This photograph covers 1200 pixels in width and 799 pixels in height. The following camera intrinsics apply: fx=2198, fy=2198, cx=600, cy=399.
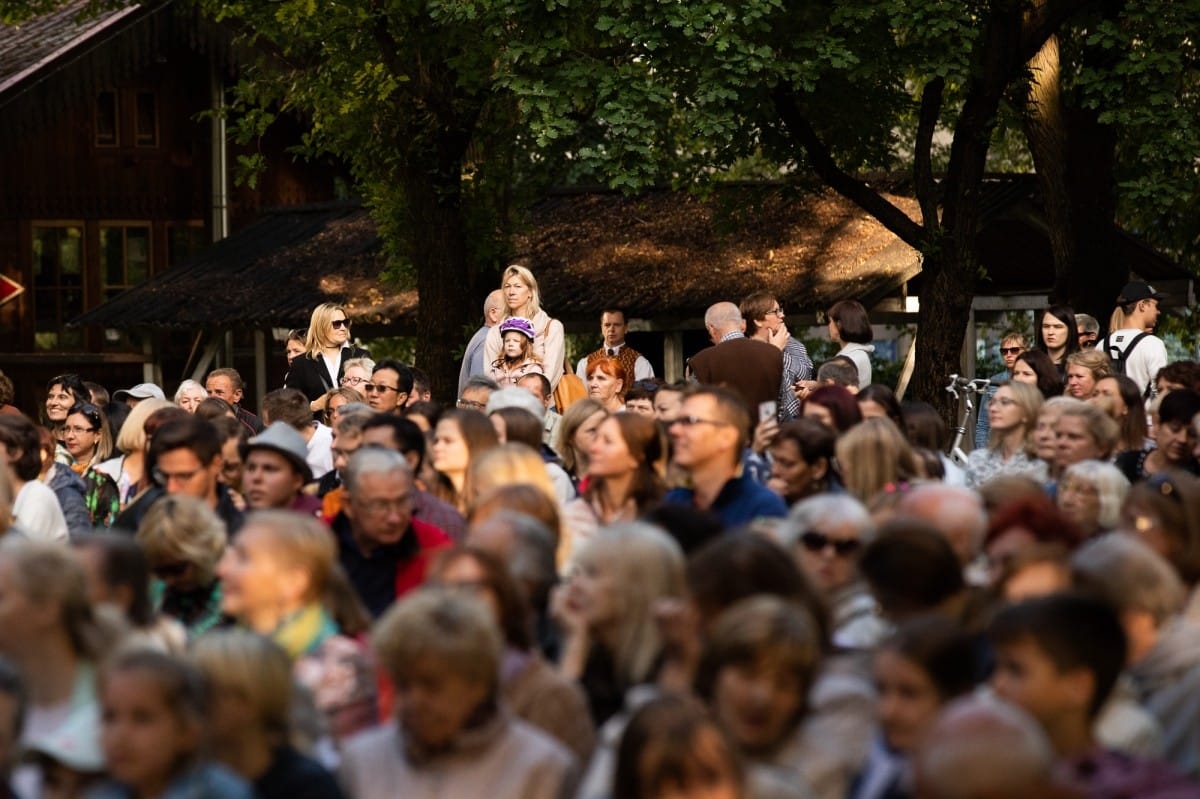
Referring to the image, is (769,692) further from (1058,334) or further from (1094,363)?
(1058,334)

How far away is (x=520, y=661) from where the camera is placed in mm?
6320

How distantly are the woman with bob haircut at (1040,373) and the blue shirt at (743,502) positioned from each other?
5036 mm

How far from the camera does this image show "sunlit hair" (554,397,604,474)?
1191 centimetres

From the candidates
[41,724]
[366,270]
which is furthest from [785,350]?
[366,270]

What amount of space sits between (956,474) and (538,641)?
455 centimetres

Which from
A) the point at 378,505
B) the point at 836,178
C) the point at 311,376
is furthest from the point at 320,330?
the point at 378,505

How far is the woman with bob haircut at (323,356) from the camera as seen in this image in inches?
667

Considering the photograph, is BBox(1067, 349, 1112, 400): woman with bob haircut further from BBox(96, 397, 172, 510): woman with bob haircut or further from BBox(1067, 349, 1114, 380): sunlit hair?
BBox(96, 397, 172, 510): woman with bob haircut

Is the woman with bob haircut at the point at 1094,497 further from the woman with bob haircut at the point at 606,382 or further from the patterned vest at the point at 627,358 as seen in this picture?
the patterned vest at the point at 627,358

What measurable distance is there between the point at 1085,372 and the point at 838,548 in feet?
21.1

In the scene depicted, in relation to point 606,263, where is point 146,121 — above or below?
above

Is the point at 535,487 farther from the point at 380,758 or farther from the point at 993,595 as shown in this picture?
the point at 380,758

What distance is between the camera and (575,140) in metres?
28.6

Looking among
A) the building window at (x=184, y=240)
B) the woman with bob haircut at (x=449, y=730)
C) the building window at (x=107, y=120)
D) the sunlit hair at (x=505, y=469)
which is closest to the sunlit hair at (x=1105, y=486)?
the sunlit hair at (x=505, y=469)
